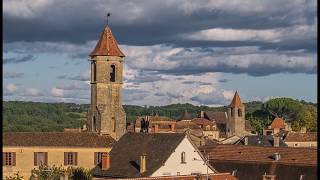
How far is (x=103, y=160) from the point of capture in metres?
44.4

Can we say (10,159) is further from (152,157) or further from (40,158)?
(152,157)

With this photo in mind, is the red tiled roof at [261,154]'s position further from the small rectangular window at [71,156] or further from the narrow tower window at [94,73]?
the narrow tower window at [94,73]

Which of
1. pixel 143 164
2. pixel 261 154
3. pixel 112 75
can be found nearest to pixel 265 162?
pixel 261 154

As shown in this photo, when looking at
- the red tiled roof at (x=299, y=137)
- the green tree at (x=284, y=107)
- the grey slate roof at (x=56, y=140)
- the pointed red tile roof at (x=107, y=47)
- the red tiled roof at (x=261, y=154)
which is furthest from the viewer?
the green tree at (x=284, y=107)

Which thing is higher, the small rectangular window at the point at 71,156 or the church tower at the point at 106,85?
the church tower at the point at 106,85

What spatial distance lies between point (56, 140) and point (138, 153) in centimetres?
1002

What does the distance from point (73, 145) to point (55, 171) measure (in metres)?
10.2

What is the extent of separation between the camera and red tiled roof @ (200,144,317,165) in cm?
4484

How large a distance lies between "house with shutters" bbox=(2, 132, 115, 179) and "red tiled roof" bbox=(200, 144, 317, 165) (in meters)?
8.27

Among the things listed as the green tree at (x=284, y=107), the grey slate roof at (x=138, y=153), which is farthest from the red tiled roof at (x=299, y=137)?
the green tree at (x=284, y=107)

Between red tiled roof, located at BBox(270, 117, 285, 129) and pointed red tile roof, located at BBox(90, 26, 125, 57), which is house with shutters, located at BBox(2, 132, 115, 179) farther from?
red tiled roof, located at BBox(270, 117, 285, 129)

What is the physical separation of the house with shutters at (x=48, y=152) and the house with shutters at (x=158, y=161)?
639cm

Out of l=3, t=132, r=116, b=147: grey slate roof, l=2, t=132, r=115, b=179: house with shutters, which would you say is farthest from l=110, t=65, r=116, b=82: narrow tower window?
l=2, t=132, r=115, b=179: house with shutters

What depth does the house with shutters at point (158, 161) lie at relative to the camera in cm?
4181
